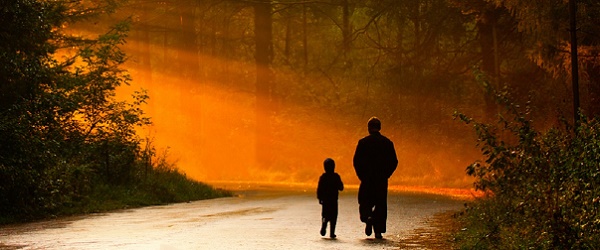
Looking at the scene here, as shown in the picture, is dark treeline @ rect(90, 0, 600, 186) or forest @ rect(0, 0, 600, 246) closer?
forest @ rect(0, 0, 600, 246)

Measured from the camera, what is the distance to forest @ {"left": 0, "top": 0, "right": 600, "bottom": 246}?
13766 mm

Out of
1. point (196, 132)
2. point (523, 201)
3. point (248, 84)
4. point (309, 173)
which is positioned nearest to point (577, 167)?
point (523, 201)

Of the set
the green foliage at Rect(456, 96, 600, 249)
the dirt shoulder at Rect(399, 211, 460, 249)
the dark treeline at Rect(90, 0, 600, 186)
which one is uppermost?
the dark treeline at Rect(90, 0, 600, 186)

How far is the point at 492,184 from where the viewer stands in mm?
13812

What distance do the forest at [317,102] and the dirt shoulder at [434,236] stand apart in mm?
557

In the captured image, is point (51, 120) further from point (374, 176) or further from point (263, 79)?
point (263, 79)

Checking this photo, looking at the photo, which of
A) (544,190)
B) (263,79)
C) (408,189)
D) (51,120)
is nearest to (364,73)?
(263,79)

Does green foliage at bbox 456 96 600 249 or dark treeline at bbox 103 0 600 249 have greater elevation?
dark treeline at bbox 103 0 600 249

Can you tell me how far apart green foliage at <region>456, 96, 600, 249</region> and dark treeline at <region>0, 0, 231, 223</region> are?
34.1ft

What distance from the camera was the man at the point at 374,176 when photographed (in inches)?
607

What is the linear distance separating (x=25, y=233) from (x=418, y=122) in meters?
28.7

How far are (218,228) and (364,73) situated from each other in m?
38.7

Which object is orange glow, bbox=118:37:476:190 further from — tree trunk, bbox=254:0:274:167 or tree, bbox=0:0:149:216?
tree, bbox=0:0:149:216

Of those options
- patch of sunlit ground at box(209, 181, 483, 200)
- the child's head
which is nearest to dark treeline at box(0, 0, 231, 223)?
patch of sunlit ground at box(209, 181, 483, 200)
